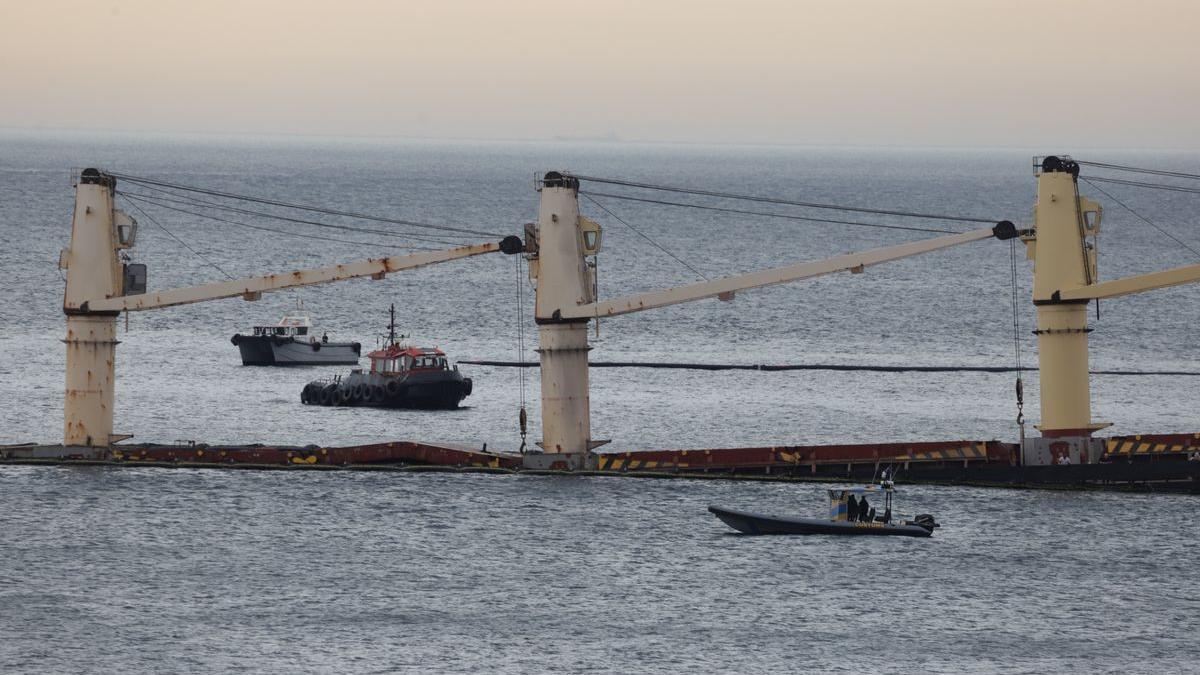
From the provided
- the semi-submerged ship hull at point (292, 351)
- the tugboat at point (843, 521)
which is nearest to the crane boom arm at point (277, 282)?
the tugboat at point (843, 521)

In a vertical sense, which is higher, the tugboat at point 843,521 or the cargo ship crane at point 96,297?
the cargo ship crane at point 96,297

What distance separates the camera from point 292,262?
529ft

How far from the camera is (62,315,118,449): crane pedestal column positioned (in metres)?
62.1

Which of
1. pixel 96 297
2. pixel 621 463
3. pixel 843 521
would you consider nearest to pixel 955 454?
pixel 843 521

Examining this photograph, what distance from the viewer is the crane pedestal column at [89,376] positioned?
2443 inches

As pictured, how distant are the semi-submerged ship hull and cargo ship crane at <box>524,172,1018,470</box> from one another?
4152cm

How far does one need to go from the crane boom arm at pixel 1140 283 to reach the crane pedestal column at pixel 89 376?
106 ft

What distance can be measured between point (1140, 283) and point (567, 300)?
18190mm

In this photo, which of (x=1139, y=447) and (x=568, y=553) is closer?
(x=568, y=553)

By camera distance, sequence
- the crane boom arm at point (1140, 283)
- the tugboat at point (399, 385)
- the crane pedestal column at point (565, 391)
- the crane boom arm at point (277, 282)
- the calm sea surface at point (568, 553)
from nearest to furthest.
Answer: the calm sea surface at point (568, 553) < the crane boom arm at point (1140, 283) < the crane pedestal column at point (565, 391) < the crane boom arm at point (277, 282) < the tugboat at point (399, 385)

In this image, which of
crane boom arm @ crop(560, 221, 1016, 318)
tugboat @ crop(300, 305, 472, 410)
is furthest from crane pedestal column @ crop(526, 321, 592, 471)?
tugboat @ crop(300, 305, 472, 410)

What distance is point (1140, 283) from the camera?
56562mm

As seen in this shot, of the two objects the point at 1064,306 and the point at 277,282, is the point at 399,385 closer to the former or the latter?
the point at 277,282

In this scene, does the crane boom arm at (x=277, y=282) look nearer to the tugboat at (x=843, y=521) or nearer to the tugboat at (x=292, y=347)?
the tugboat at (x=843, y=521)
